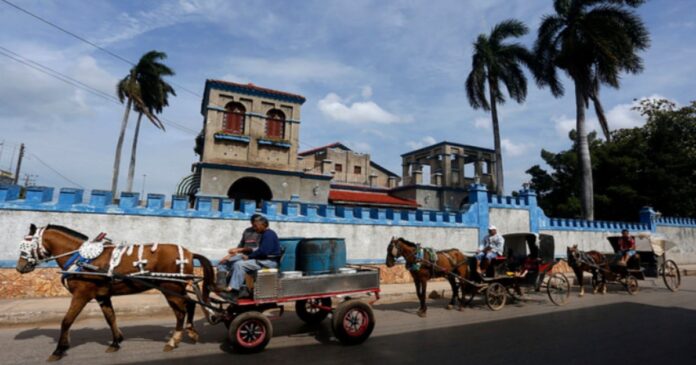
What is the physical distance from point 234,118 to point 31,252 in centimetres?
1675

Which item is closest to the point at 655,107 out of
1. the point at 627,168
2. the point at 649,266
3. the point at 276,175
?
the point at 627,168

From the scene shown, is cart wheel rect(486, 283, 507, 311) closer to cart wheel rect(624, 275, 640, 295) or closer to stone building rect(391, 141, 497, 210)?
cart wheel rect(624, 275, 640, 295)

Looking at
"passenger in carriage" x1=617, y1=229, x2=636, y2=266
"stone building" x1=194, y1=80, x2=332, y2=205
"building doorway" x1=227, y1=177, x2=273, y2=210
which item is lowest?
"passenger in carriage" x1=617, y1=229, x2=636, y2=266

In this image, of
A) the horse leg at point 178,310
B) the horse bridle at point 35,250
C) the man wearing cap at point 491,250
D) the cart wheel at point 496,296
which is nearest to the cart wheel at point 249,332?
the horse leg at point 178,310

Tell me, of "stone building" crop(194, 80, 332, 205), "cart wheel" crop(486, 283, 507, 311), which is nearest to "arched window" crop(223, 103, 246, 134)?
"stone building" crop(194, 80, 332, 205)

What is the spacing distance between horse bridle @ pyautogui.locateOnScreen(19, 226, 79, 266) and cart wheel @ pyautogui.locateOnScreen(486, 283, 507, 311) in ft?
Result: 29.7

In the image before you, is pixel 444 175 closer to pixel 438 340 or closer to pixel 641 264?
pixel 641 264

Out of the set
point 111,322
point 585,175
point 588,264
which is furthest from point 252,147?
point 585,175

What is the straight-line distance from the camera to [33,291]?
980cm

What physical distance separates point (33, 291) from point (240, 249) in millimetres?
7660

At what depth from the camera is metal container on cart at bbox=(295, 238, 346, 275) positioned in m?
6.46

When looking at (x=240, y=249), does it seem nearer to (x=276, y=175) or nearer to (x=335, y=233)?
(x=335, y=233)

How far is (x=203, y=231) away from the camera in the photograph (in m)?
11.6

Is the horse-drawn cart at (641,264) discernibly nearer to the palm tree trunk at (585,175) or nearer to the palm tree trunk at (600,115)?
the palm tree trunk at (585,175)
